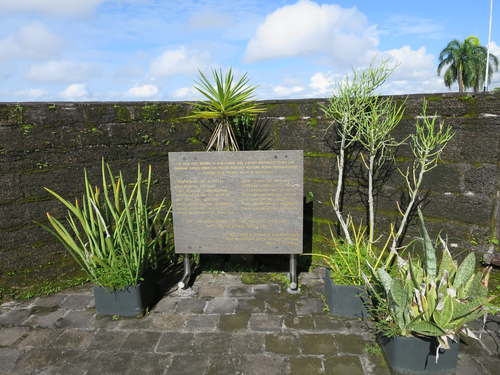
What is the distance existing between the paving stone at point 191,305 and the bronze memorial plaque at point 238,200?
1.67 ft

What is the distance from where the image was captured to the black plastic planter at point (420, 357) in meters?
2.25

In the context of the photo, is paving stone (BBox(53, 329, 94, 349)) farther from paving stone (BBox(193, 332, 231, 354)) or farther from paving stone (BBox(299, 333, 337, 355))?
paving stone (BBox(299, 333, 337, 355))

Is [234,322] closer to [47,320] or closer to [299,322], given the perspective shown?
[299,322]

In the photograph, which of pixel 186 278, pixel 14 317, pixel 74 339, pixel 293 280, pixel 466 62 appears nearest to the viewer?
pixel 74 339

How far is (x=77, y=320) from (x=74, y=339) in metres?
0.32

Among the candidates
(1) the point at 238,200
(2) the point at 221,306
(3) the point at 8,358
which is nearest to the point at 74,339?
(3) the point at 8,358

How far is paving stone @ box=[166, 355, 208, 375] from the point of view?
2.40m

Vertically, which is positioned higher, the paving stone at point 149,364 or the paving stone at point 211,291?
the paving stone at point 211,291

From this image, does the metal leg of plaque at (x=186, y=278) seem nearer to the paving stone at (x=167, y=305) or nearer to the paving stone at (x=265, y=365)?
the paving stone at (x=167, y=305)

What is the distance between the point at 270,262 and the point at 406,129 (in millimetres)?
2294

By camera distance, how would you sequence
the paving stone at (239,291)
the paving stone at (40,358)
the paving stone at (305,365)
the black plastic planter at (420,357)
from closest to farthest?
the black plastic planter at (420,357)
the paving stone at (305,365)
the paving stone at (40,358)
the paving stone at (239,291)

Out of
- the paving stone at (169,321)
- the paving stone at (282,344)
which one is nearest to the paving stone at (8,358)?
the paving stone at (169,321)

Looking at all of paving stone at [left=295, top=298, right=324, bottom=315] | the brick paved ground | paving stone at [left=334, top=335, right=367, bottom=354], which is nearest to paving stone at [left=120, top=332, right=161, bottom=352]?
the brick paved ground

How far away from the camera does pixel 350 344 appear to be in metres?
2.65
